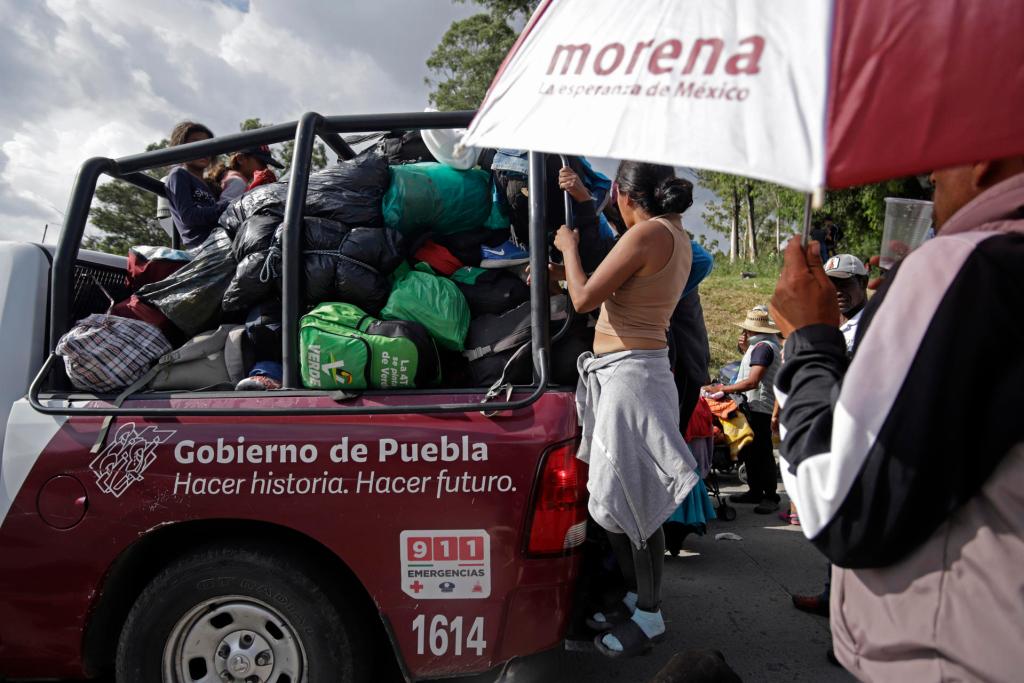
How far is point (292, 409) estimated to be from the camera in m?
2.26

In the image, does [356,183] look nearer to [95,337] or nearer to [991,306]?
[95,337]

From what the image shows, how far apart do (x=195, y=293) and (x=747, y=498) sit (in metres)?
4.88

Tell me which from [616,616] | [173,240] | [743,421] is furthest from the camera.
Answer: [743,421]

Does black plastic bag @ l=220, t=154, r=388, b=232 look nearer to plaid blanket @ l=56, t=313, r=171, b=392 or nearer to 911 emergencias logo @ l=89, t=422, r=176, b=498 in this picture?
plaid blanket @ l=56, t=313, r=171, b=392

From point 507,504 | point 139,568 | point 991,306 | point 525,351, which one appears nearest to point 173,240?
point 139,568

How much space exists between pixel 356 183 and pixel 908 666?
92.7 inches

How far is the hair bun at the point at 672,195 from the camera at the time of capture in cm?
263

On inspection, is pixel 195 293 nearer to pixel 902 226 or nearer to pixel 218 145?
pixel 218 145

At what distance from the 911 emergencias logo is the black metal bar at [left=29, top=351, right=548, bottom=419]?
75mm

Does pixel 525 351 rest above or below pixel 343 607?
above

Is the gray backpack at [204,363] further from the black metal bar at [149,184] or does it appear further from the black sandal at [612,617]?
the black sandal at [612,617]

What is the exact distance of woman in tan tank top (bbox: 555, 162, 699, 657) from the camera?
2395mm

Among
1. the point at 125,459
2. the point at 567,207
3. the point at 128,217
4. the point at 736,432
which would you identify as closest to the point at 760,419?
the point at 736,432

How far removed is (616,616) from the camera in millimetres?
2623
